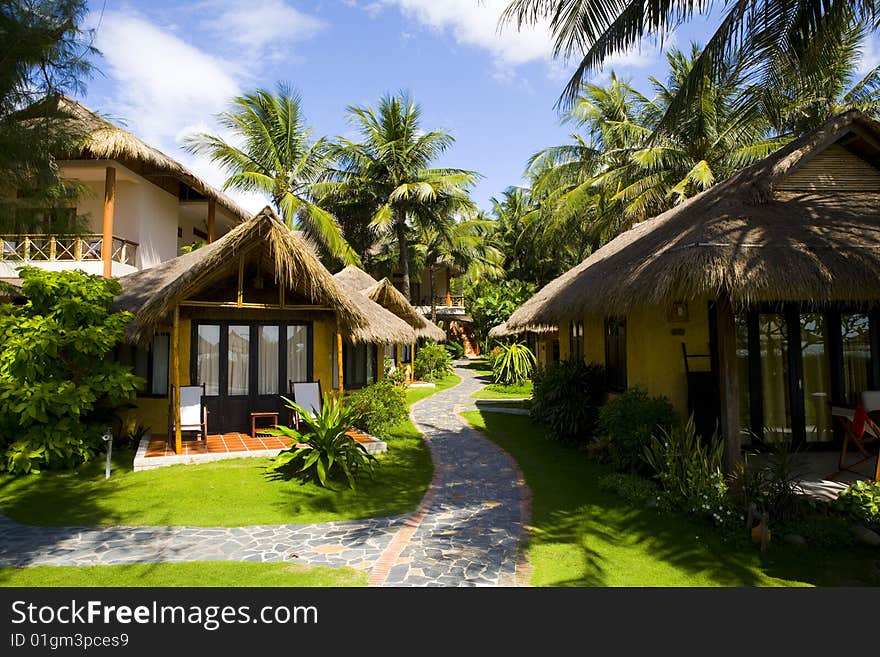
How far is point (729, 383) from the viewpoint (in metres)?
6.04

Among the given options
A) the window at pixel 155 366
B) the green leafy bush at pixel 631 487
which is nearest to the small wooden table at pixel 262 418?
the window at pixel 155 366

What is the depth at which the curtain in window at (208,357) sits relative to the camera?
1007cm

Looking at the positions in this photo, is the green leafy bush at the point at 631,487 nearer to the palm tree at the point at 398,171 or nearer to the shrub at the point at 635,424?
the shrub at the point at 635,424

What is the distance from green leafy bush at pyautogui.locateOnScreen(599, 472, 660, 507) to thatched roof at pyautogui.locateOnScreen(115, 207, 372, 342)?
5.18m

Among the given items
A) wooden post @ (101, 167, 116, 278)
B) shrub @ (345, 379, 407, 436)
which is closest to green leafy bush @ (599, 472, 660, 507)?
shrub @ (345, 379, 407, 436)

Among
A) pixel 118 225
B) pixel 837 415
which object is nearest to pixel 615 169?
pixel 837 415

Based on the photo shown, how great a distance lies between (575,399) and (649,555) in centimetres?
537

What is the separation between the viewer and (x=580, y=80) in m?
7.59

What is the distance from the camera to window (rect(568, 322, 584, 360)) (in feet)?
39.5

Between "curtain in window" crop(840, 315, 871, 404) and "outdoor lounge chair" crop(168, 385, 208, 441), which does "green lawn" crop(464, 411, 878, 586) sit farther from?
"outdoor lounge chair" crop(168, 385, 208, 441)

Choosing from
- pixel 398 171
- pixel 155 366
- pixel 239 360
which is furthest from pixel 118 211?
pixel 398 171

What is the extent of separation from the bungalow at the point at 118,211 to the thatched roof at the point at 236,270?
3.39 metres

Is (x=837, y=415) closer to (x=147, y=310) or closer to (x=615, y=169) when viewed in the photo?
(x=147, y=310)
